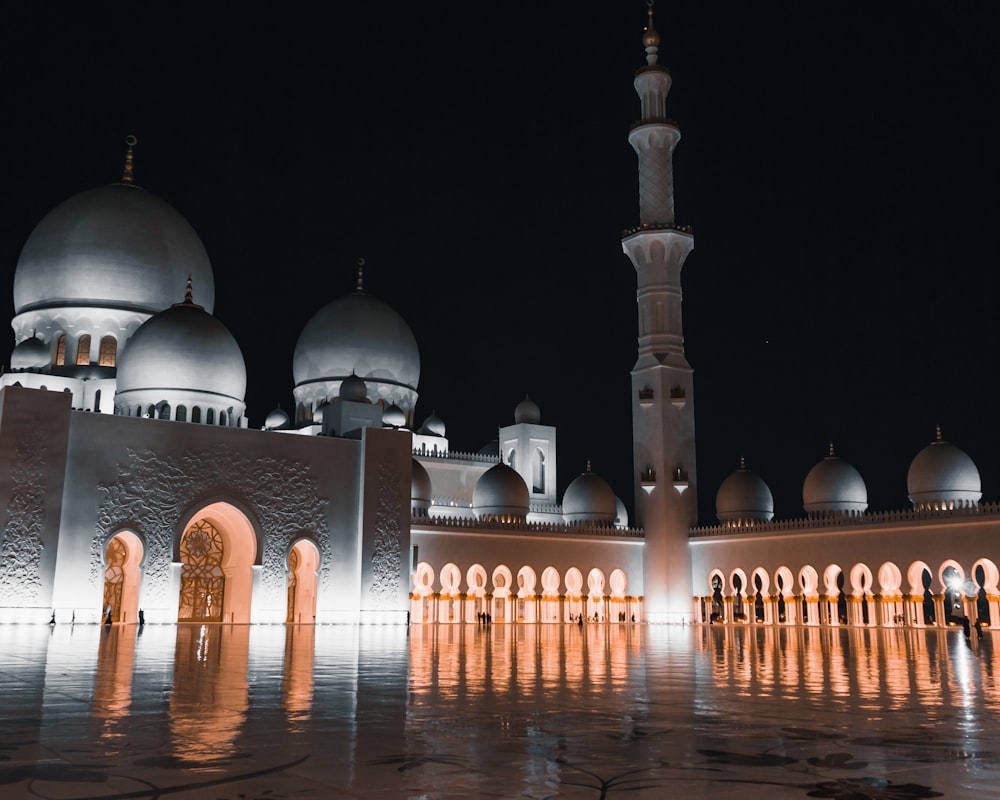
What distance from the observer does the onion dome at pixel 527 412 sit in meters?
27.5

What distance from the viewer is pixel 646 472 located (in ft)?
78.7

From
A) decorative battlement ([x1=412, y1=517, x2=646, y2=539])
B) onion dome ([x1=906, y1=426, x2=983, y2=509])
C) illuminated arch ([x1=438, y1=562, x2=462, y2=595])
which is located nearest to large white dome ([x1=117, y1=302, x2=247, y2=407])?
decorative battlement ([x1=412, y1=517, x2=646, y2=539])

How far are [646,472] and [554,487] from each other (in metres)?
4.07

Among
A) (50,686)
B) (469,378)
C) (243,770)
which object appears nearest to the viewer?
(243,770)

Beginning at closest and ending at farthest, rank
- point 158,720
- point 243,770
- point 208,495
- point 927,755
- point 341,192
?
point 243,770
point 927,755
point 158,720
point 208,495
point 341,192

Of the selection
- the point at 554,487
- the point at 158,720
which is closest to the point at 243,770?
the point at 158,720

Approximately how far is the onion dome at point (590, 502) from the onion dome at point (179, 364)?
9.35 m

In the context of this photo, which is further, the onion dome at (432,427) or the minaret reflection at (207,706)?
the onion dome at (432,427)

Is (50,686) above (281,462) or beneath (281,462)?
beneath

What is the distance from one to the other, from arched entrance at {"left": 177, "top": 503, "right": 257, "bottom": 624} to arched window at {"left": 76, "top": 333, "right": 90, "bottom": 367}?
180 inches

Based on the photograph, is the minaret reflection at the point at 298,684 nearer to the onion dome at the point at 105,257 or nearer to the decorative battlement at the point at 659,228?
the onion dome at the point at 105,257

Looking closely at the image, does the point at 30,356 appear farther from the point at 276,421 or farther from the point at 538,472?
the point at 538,472

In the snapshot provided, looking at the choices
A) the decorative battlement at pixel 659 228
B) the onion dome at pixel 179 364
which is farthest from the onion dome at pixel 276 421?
the decorative battlement at pixel 659 228

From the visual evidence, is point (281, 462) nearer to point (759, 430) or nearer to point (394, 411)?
point (394, 411)
